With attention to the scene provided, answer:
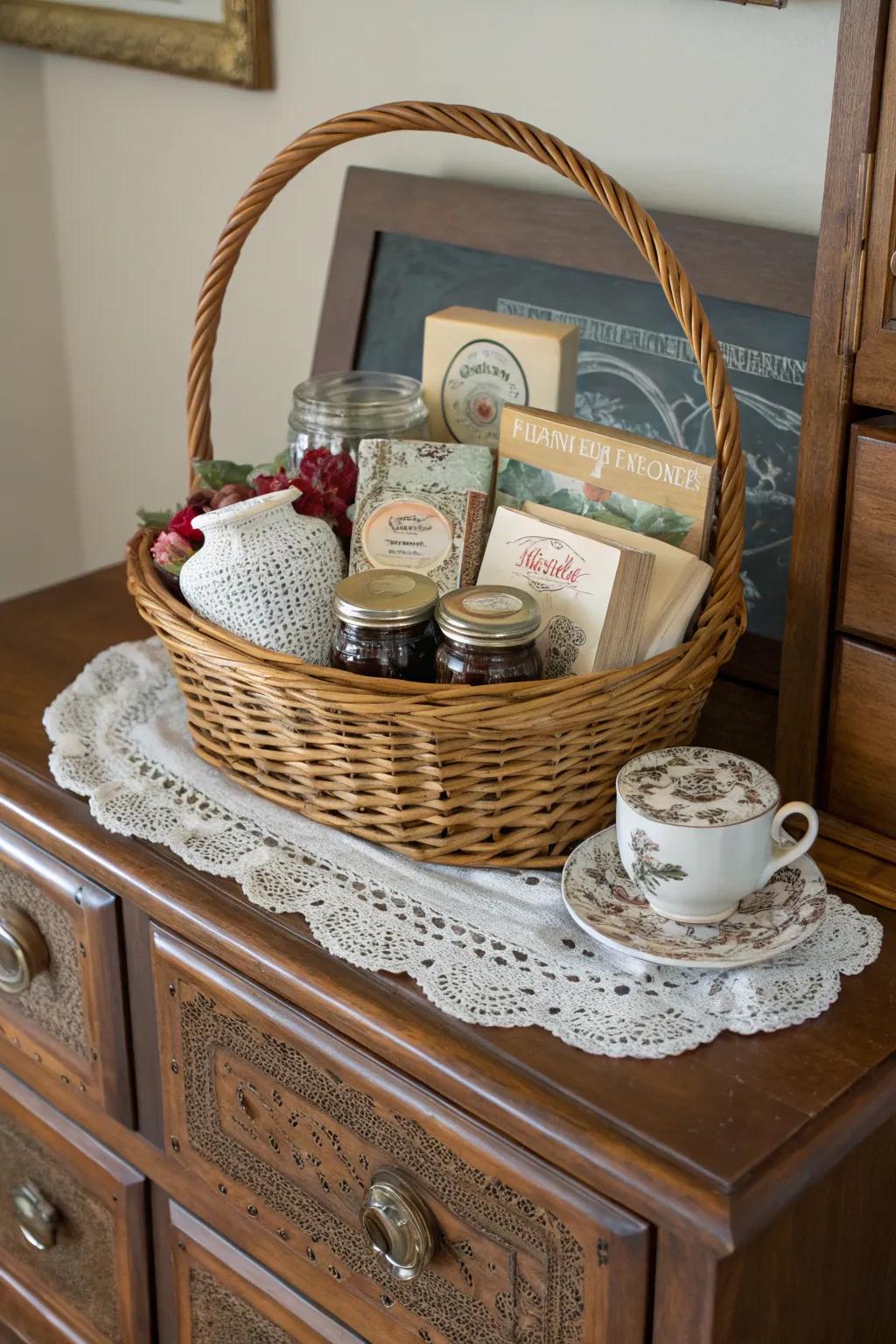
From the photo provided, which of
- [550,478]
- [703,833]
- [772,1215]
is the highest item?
[550,478]

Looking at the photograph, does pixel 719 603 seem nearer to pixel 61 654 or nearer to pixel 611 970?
pixel 611 970

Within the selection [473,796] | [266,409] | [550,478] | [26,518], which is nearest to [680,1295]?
[473,796]

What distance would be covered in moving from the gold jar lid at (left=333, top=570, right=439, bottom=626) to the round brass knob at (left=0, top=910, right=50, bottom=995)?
338 mm

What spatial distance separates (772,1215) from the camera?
0.64 m

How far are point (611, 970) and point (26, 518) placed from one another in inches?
52.2

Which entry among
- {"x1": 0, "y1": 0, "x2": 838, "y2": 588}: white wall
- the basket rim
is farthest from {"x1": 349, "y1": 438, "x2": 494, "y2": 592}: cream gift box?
{"x1": 0, "y1": 0, "x2": 838, "y2": 588}: white wall

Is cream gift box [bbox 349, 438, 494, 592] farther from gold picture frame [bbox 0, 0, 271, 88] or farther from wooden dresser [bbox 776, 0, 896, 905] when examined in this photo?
gold picture frame [bbox 0, 0, 271, 88]

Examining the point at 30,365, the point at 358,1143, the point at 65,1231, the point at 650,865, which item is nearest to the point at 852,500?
the point at 650,865

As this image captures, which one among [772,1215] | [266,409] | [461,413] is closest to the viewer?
[772,1215]

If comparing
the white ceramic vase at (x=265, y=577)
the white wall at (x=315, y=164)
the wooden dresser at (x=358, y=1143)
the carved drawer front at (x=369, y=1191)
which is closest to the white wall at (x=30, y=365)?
the white wall at (x=315, y=164)

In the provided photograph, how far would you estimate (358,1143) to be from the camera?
0.79 meters

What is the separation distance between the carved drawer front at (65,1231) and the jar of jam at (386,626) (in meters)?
0.42

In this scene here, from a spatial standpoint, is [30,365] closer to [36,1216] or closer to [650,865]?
[36,1216]

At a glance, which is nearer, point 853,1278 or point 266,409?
point 853,1278
